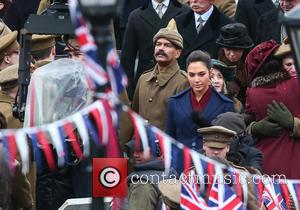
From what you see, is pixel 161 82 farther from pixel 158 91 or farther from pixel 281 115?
pixel 281 115

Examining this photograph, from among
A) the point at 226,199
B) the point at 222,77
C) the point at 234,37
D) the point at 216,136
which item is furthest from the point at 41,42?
the point at 226,199

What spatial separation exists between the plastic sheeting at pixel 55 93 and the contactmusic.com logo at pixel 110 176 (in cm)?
93

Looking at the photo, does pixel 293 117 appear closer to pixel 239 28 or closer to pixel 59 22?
pixel 239 28

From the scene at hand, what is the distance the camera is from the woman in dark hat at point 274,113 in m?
10.9

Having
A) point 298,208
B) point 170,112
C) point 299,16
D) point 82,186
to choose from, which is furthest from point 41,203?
point 299,16

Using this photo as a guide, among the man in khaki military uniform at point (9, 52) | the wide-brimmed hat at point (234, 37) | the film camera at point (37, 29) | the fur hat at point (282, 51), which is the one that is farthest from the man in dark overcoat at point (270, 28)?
the film camera at point (37, 29)

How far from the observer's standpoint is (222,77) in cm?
Answer: 1183

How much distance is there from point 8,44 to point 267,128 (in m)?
3.15

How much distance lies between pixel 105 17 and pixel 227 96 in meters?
5.99

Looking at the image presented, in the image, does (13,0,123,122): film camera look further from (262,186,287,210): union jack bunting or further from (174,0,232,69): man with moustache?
(174,0,232,69): man with moustache

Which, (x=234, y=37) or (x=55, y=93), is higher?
(x=234, y=37)

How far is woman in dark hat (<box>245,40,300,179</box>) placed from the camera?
1086 cm

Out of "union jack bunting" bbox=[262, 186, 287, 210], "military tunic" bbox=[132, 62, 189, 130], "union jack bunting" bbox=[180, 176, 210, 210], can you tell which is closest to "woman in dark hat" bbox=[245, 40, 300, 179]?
"military tunic" bbox=[132, 62, 189, 130]

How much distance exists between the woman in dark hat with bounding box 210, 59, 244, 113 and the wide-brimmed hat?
40 centimetres
